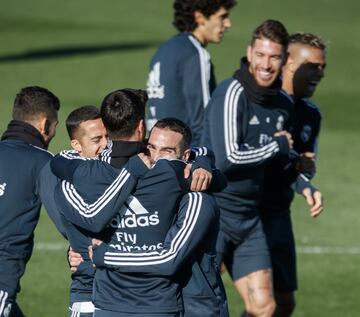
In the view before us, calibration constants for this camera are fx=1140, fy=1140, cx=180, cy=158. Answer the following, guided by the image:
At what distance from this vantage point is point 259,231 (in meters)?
9.16

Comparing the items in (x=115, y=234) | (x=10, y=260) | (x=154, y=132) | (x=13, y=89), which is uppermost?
(x=154, y=132)

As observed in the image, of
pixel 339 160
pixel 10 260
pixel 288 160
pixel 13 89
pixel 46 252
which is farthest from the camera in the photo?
pixel 13 89

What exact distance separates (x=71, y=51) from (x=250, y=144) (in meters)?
24.6

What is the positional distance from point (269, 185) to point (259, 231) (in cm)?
47

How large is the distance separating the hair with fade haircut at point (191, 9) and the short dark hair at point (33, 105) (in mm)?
2854

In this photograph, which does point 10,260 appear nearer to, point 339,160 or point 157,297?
point 157,297

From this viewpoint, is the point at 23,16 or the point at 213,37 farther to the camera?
the point at 23,16

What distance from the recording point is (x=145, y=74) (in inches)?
1126

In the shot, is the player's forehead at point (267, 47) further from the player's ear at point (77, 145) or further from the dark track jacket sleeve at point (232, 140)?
the player's ear at point (77, 145)

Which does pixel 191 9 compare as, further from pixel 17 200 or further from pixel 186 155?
pixel 186 155

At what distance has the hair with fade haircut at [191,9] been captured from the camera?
10227mm

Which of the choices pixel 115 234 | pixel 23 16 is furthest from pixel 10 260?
pixel 23 16

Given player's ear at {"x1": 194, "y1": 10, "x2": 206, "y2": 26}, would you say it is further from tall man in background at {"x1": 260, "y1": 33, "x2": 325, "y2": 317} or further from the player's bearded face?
the player's bearded face

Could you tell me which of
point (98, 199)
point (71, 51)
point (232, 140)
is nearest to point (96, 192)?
Result: point (98, 199)
